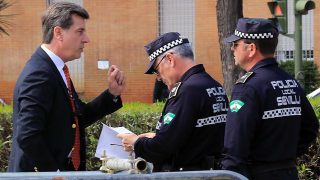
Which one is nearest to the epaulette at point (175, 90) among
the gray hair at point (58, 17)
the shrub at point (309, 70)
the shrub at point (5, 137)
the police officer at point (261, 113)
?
the police officer at point (261, 113)

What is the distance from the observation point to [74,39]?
4445mm

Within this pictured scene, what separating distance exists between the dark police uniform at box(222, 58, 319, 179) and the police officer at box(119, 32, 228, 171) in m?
0.14

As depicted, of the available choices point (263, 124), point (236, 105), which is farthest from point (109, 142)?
point (263, 124)

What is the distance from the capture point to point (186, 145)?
4.21 m

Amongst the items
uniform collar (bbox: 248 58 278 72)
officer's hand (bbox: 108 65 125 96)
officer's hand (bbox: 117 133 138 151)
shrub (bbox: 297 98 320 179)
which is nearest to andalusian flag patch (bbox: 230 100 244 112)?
uniform collar (bbox: 248 58 278 72)

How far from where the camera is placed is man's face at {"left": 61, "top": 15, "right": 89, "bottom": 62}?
174 inches

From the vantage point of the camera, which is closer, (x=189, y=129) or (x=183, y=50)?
(x=189, y=129)

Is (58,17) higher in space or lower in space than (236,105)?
higher

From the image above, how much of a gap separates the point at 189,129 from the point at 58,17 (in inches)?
40.1

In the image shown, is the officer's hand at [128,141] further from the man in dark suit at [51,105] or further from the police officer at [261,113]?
the police officer at [261,113]

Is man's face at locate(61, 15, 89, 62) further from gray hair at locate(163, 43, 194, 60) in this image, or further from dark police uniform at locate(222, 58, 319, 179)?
dark police uniform at locate(222, 58, 319, 179)

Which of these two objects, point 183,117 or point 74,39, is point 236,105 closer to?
point 183,117

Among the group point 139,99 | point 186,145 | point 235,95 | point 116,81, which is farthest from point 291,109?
point 139,99

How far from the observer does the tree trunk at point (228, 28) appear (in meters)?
8.77
